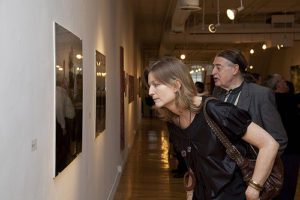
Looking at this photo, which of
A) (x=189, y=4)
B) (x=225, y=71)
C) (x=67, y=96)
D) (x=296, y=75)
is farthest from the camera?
(x=296, y=75)

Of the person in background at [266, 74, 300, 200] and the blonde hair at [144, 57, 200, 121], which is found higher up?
the blonde hair at [144, 57, 200, 121]

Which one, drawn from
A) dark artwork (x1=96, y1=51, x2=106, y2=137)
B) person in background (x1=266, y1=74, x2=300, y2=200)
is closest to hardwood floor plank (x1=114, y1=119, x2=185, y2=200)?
dark artwork (x1=96, y1=51, x2=106, y2=137)

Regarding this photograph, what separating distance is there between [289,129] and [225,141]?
243cm

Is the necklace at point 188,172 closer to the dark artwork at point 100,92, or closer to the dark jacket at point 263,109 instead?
the dark jacket at point 263,109

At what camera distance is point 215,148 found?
2031 mm

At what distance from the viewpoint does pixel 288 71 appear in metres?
16.6

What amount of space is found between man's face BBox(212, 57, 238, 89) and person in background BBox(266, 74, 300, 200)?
1.36 metres

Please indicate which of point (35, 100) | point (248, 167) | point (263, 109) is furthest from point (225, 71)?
point (35, 100)

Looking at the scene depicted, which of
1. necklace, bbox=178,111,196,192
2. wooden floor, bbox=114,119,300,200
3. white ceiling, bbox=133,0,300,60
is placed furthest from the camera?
white ceiling, bbox=133,0,300,60

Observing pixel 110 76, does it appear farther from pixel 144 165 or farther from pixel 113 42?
pixel 144 165

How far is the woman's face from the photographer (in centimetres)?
196

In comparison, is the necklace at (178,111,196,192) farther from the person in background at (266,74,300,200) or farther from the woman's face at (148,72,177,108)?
the person in background at (266,74,300,200)

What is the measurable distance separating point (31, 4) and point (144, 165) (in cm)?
715

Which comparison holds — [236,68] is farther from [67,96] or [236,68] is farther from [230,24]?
[230,24]
